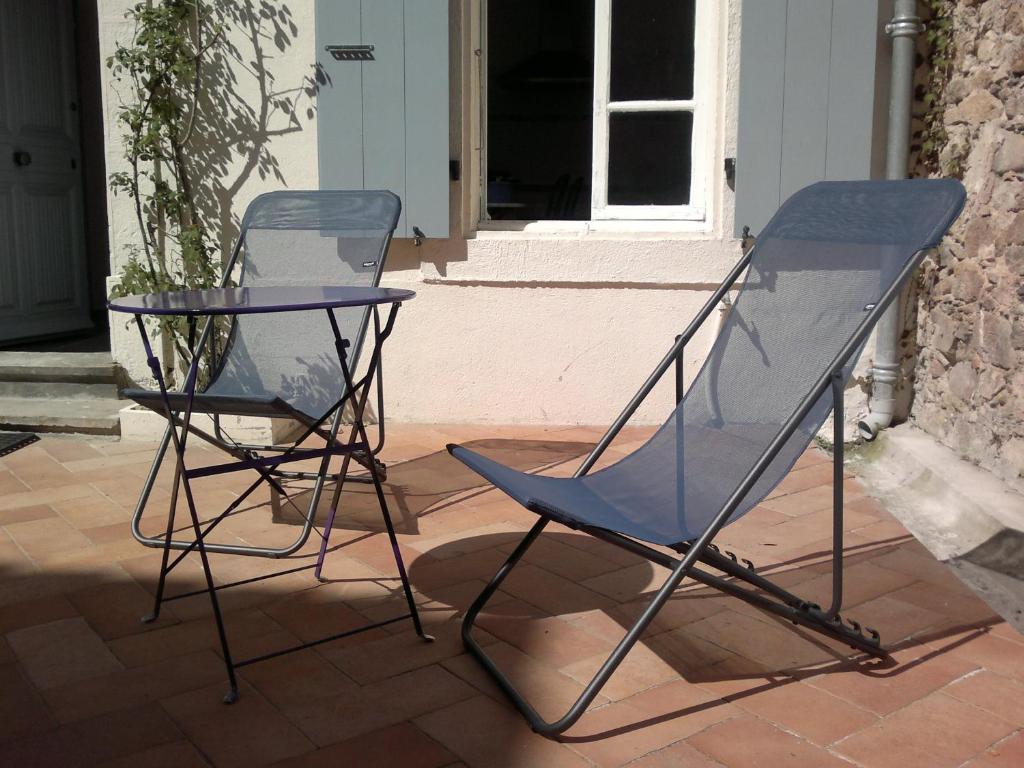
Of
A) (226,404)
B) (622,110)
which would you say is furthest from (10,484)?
(622,110)

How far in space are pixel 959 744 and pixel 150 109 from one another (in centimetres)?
408

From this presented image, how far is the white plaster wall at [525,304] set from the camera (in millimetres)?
4500

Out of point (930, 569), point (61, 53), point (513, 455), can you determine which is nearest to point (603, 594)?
point (930, 569)

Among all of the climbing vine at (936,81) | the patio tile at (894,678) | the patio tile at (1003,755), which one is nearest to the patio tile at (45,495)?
the patio tile at (894,678)

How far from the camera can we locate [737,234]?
434 cm

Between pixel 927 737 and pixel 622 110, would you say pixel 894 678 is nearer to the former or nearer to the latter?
pixel 927 737

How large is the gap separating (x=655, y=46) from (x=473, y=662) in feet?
10.1

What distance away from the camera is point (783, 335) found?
8.08 ft

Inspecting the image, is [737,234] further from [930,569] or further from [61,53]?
[61,53]

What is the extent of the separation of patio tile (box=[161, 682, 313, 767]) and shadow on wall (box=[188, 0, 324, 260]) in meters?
3.00

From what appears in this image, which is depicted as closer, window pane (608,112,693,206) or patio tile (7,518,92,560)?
patio tile (7,518,92,560)

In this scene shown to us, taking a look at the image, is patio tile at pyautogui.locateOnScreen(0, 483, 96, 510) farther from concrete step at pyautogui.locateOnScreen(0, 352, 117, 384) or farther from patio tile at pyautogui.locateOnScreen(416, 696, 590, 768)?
patio tile at pyautogui.locateOnScreen(416, 696, 590, 768)

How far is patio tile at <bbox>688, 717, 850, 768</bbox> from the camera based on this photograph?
75.5 inches

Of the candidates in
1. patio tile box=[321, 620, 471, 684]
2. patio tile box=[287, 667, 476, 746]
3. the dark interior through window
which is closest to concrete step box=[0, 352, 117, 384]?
patio tile box=[321, 620, 471, 684]
